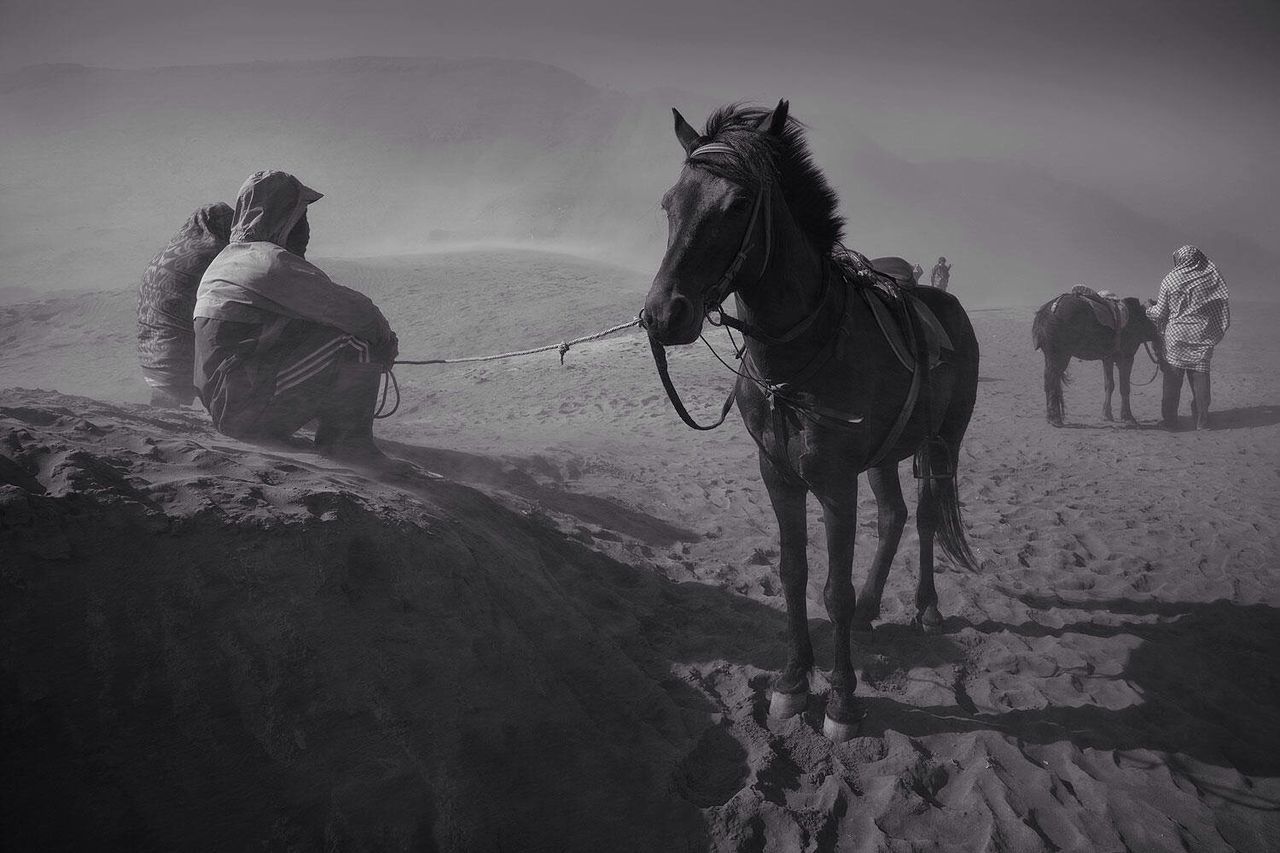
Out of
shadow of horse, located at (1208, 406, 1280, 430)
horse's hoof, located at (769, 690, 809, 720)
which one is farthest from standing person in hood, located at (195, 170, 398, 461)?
shadow of horse, located at (1208, 406, 1280, 430)

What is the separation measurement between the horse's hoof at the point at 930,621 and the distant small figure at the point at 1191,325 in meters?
7.93

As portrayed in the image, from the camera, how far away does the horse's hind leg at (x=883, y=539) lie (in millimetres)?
4129

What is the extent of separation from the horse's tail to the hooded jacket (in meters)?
3.69

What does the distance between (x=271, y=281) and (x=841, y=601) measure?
3.74m

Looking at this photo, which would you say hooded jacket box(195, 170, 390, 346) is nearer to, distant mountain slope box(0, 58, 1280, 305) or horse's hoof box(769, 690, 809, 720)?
horse's hoof box(769, 690, 809, 720)

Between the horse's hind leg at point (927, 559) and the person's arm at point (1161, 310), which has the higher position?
the person's arm at point (1161, 310)

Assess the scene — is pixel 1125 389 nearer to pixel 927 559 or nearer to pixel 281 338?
pixel 927 559

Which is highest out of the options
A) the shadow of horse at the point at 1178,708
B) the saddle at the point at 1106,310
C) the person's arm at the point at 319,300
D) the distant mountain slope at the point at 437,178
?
the distant mountain slope at the point at 437,178

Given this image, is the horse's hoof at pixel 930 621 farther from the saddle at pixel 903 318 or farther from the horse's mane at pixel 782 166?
the horse's mane at pixel 782 166

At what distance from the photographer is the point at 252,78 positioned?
59.8 m

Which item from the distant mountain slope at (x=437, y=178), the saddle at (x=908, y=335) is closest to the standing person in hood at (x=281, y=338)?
the saddle at (x=908, y=335)

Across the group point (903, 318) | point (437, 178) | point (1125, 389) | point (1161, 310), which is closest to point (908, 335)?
point (903, 318)

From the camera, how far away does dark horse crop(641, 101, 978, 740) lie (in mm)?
2301

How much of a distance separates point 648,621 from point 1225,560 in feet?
14.8
